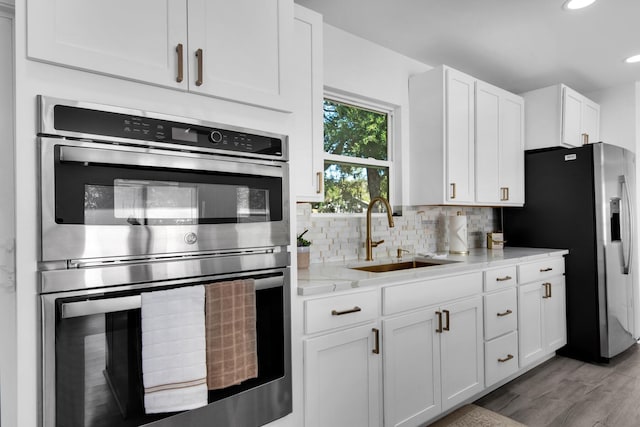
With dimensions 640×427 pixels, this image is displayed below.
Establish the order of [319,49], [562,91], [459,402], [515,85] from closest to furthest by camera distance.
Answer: [319,49] < [459,402] < [562,91] < [515,85]

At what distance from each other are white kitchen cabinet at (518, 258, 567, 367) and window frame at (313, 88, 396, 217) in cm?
124

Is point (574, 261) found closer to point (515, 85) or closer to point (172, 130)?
point (515, 85)

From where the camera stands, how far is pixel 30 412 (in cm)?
108

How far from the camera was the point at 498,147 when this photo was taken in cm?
340

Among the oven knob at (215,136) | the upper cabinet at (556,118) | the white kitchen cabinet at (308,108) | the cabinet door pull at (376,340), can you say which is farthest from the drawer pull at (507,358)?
the oven knob at (215,136)

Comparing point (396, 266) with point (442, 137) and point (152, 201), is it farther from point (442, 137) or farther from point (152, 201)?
point (152, 201)

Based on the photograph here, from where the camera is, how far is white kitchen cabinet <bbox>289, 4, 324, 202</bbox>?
2096 mm

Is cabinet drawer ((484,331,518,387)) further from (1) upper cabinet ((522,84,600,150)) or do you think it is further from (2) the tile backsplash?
(1) upper cabinet ((522,84,600,150))

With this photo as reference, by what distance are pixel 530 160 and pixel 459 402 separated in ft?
7.80

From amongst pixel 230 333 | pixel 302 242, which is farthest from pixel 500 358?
pixel 230 333

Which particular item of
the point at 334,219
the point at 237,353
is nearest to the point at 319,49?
the point at 334,219

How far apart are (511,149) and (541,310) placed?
1.41 meters

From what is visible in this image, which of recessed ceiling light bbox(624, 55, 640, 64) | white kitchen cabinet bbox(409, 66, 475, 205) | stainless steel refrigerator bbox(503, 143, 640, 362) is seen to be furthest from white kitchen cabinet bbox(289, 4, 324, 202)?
recessed ceiling light bbox(624, 55, 640, 64)

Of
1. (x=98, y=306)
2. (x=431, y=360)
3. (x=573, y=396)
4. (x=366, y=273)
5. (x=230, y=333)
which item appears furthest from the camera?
(x=573, y=396)
